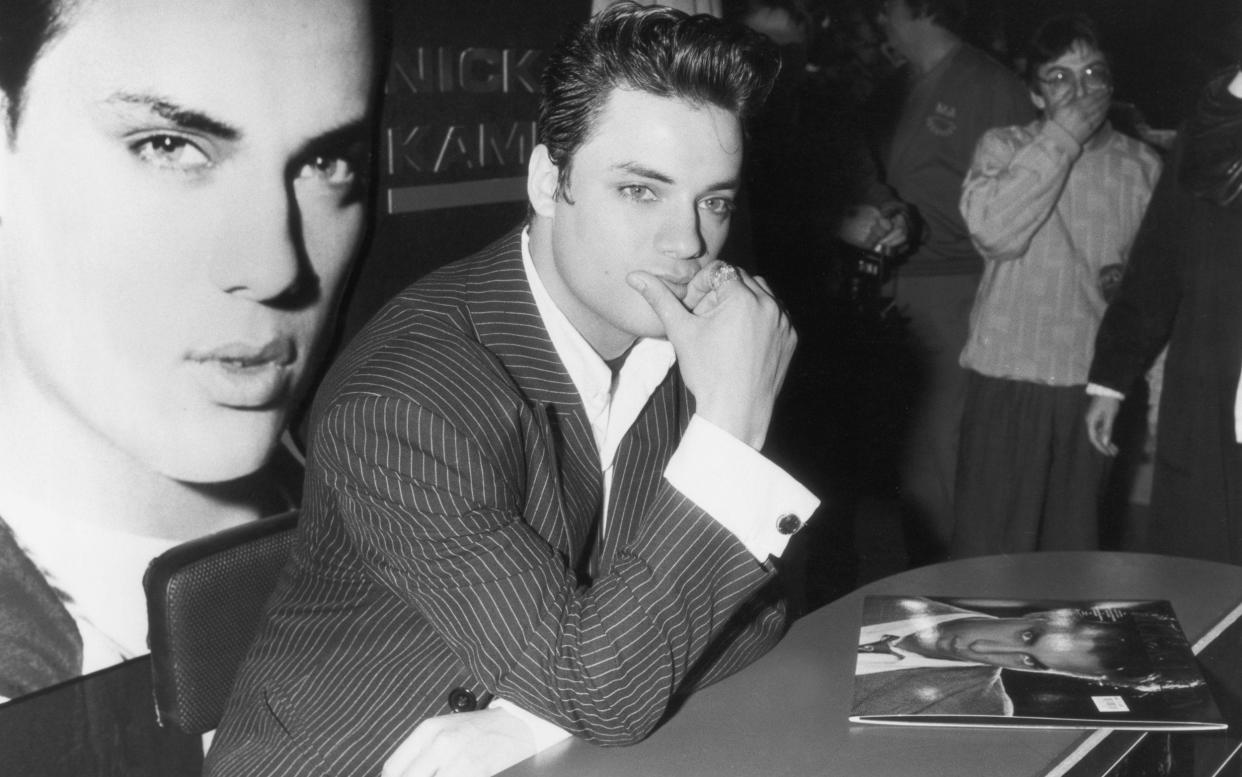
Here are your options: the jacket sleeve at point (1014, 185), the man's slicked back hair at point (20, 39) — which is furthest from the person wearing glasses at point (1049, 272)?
the man's slicked back hair at point (20, 39)

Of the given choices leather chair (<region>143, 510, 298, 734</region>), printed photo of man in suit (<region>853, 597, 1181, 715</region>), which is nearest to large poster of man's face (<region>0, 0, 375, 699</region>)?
leather chair (<region>143, 510, 298, 734</region>)

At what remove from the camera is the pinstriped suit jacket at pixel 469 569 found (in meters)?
1.22

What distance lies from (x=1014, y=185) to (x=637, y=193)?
2073 millimetres

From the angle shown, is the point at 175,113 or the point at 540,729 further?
the point at 175,113

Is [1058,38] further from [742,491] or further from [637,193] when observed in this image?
[742,491]

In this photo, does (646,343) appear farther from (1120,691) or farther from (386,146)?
(386,146)

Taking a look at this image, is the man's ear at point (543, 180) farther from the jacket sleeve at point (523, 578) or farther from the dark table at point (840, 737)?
the dark table at point (840, 737)

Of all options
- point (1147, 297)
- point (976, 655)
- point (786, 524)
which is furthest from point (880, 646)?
point (1147, 297)

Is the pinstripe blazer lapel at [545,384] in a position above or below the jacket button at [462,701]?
above

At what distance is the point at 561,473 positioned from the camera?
1.50 m

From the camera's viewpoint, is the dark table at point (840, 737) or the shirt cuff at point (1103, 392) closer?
the dark table at point (840, 737)

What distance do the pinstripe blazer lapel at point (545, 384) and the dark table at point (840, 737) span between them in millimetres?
281

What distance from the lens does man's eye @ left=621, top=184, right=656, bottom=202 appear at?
148 centimetres

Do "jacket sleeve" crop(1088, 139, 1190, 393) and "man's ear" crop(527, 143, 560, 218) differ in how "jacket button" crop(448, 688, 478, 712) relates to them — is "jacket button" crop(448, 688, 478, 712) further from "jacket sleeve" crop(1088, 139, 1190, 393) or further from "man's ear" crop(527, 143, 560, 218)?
"jacket sleeve" crop(1088, 139, 1190, 393)
